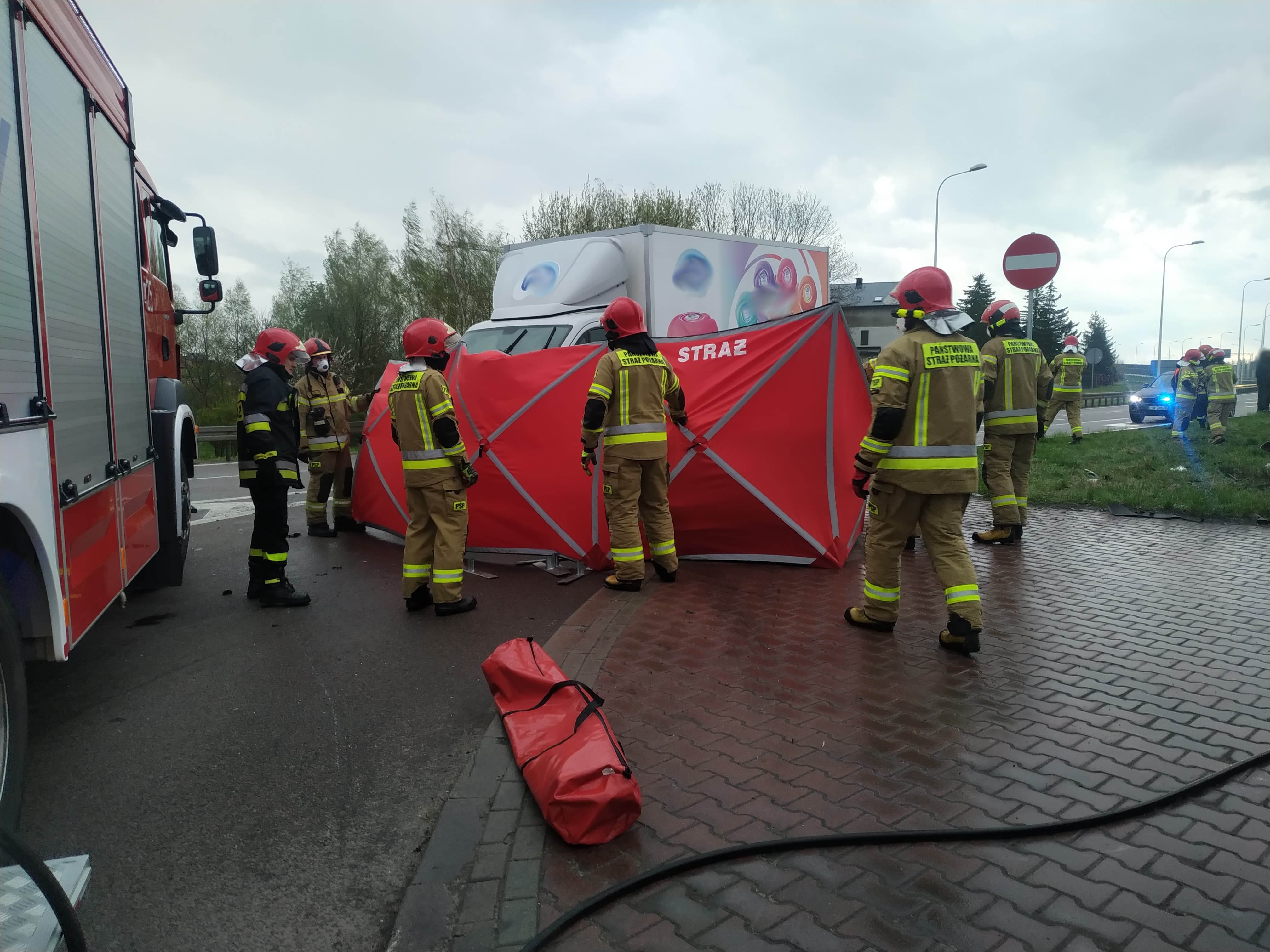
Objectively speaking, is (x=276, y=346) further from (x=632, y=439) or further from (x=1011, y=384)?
(x=1011, y=384)

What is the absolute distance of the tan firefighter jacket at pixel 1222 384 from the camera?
1619 cm

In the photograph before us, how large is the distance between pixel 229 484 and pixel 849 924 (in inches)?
544

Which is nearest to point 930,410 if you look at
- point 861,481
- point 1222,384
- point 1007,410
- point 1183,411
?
point 861,481

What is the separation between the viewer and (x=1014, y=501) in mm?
7699

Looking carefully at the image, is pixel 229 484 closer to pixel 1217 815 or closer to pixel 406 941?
pixel 406 941

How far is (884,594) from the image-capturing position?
5.22 meters

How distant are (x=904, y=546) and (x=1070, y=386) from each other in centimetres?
1007

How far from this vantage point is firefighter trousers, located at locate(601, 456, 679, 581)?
6.46 metres

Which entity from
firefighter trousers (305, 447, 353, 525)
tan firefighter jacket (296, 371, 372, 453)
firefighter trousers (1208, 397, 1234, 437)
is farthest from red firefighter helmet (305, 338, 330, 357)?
firefighter trousers (1208, 397, 1234, 437)

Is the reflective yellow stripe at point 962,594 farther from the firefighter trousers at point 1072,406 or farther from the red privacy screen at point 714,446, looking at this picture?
the firefighter trousers at point 1072,406

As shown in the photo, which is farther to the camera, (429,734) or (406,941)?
(429,734)

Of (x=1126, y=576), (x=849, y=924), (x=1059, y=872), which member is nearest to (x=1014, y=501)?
(x=1126, y=576)

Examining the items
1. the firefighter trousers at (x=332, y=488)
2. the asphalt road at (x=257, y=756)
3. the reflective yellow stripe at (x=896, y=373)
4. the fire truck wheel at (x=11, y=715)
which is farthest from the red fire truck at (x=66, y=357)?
the reflective yellow stripe at (x=896, y=373)

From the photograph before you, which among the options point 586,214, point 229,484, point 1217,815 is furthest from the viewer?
point 586,214
